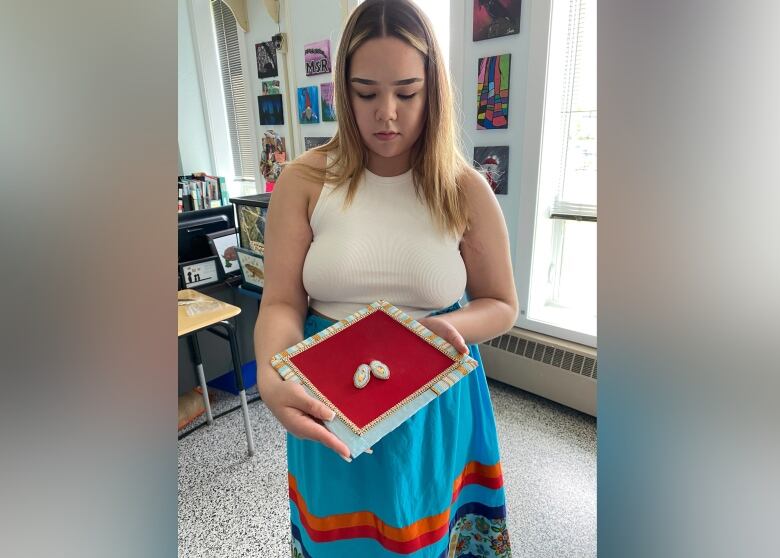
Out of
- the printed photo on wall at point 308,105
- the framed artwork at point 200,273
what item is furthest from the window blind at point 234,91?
the framed artwork at point 200,273

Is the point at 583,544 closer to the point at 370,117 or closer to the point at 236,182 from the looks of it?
the point at 370,117

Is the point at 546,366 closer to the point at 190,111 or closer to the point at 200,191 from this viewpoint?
the point at 200,191

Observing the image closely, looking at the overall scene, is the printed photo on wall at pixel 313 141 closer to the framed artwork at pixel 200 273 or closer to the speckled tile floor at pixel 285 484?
the framed artwork at pixel 200 273

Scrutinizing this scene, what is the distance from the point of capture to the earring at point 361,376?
1.97ft

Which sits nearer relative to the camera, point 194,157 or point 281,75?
point 281,75

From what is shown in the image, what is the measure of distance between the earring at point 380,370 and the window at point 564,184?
1.40 metres

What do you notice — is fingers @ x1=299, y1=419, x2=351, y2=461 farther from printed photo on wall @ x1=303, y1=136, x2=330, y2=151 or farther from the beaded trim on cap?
printed photo on wall @ x1=303, y1=136, x2=330, y2=151

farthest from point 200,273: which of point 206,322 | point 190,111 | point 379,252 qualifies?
point 190,111

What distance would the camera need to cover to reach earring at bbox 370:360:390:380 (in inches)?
24.1
